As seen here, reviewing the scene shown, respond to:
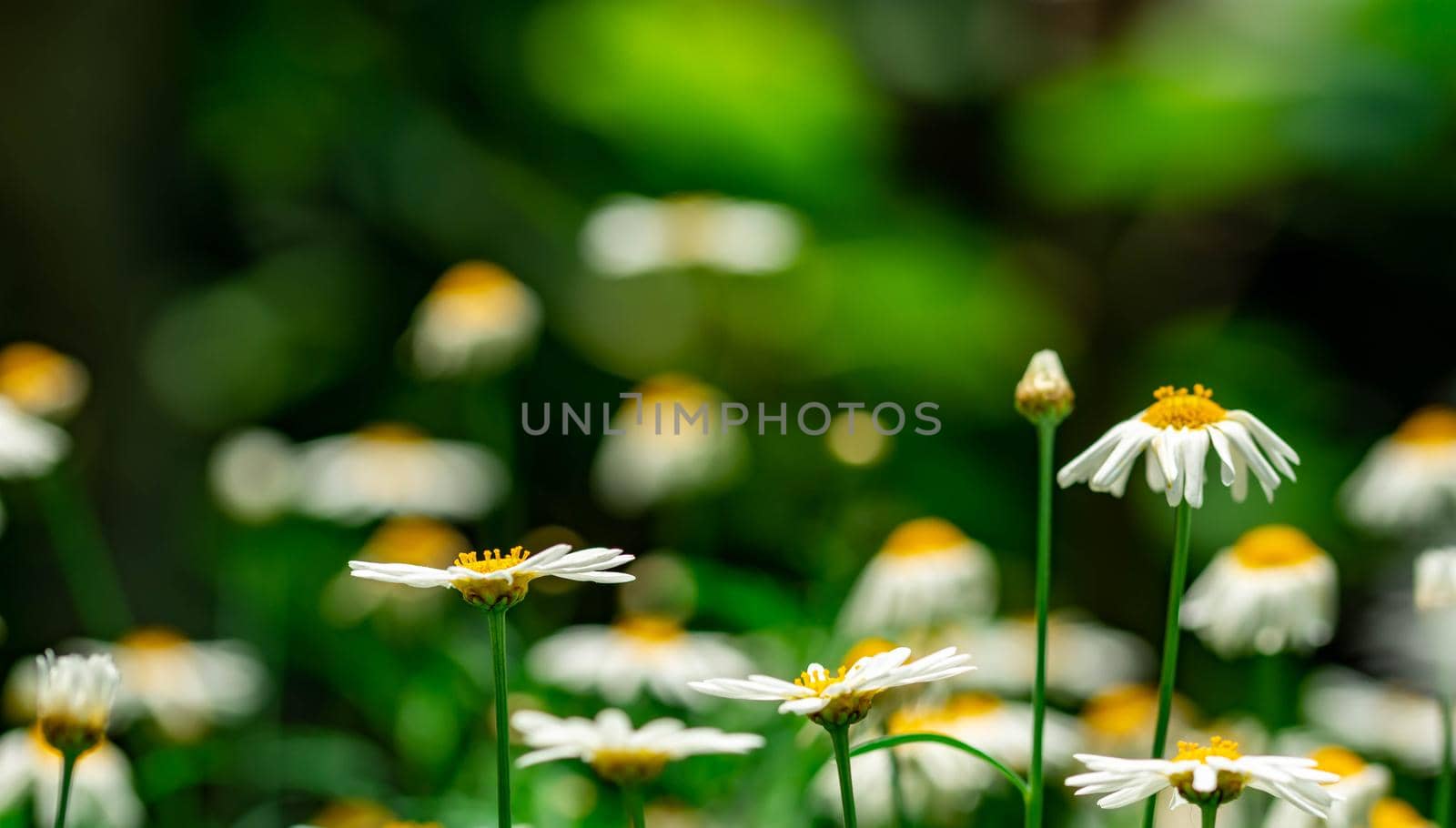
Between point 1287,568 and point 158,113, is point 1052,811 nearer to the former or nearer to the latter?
point 1287,568

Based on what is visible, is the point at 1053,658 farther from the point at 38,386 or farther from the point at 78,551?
the point at 78,551

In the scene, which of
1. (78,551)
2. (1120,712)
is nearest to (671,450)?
(1120,712)

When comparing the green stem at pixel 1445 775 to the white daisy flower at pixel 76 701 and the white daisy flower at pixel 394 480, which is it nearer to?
the white daisy flower at pixel 76 701

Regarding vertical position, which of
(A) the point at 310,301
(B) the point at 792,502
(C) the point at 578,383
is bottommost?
(B) the point at 792,502

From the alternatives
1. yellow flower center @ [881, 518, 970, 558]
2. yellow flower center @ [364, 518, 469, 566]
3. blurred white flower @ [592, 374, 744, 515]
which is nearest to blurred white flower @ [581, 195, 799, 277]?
blurred white flower @ [592, 374, 744, 515]

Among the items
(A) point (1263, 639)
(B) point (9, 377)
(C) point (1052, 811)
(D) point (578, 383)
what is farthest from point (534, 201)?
(A) point (1263, 639)
